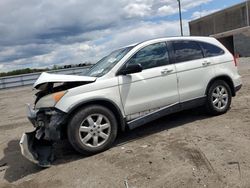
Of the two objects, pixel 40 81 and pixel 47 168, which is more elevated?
pixel 40 81

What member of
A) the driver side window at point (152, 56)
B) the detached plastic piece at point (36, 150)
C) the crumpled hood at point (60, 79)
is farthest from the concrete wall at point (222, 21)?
the detached plastic piece at point (36, 150)

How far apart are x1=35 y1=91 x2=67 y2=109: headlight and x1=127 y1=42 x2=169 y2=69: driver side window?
1.44 metres

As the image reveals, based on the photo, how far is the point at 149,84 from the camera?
5883 mm

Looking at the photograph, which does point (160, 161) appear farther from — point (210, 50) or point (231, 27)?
point (231, 27)

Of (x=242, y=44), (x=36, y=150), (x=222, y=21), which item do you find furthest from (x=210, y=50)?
(x=222, y=21)

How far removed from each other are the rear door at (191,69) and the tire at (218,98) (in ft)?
0.68

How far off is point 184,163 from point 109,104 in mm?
1695

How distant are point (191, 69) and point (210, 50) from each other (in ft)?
2.58

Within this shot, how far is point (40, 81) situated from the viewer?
18.2 ft

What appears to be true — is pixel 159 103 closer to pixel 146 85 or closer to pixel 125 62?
pixel 146 85

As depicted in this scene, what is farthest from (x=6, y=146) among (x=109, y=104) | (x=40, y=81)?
(x=109, y=104)

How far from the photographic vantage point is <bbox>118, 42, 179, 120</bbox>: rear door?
18.7 ft

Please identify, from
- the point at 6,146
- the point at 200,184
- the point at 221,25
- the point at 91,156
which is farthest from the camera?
the point at 221,25

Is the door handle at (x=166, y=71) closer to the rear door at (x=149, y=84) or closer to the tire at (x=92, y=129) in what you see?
the rear door at (x=149, y=84)
